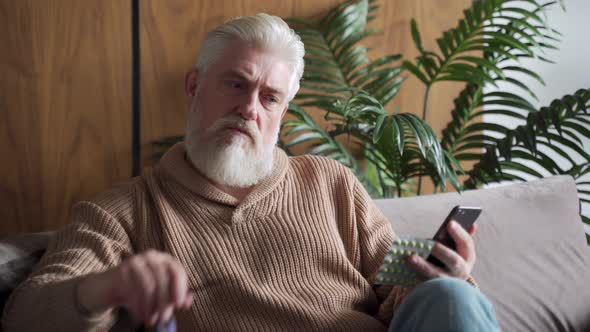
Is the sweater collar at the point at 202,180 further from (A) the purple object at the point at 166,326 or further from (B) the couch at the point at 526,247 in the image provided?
(A) the purple object at the point at 166,326

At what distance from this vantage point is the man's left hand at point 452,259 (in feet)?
4.01

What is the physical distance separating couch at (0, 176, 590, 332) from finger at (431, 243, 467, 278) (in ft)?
1.10

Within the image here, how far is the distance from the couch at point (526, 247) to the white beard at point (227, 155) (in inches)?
16.0

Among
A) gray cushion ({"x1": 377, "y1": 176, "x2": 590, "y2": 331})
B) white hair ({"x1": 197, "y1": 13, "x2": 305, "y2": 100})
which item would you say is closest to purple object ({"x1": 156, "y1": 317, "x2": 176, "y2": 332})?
white hair ({"x1": 197, "y1": 13, "x2": 305, "y2": 100})

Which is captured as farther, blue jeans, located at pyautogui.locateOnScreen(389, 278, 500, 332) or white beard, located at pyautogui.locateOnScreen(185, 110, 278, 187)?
white beard, located at pyautogui.locateOnScreen(185, 110, 278, 187)

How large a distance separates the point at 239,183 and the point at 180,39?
2.63 feet

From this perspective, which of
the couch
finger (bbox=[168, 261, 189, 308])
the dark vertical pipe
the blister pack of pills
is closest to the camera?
Result: finger (bbox=[168, 261, 189, 308])

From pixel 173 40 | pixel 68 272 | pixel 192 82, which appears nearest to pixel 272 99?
pixel 192 82

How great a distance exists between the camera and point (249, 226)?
137 cm

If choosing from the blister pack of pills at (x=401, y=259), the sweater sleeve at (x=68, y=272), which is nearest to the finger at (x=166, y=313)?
the sweater sleeve at (x=68, y=272)

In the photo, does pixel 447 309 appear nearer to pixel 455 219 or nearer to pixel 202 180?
pixel 455 219

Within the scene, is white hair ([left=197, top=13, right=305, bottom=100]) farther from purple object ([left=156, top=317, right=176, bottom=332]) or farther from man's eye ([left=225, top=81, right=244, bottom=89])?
purple object ([left=156, top=317, right=176, bottom=332])

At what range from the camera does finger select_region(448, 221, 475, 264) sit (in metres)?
1.27

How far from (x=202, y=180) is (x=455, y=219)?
542 millimetres
